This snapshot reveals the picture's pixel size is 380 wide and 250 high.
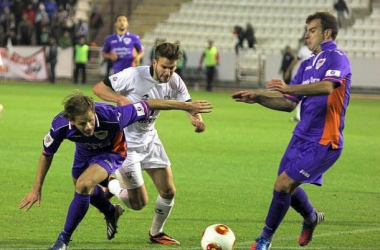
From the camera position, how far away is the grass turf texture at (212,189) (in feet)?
28.7

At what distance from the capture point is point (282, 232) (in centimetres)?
915

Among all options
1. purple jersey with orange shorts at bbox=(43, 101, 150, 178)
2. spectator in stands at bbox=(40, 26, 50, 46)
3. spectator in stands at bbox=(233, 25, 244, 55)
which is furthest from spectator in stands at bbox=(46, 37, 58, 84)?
purple jersey with orange shorts at bbox=(43, 101, 150, 178)

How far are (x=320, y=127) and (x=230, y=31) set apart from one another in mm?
33033

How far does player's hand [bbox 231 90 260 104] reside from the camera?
7568 mm

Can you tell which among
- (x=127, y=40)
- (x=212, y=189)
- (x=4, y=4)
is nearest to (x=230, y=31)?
(x=4, y=4)

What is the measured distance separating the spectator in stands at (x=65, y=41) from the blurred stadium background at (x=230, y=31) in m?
0.20

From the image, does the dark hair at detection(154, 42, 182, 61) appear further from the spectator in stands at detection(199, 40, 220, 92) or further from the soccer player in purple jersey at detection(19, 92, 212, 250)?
the spectator in stands at detection(199, 40, 220, 92)

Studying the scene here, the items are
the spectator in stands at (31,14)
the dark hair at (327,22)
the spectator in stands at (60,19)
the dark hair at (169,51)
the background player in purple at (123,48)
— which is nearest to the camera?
the dark hair at (327,22)

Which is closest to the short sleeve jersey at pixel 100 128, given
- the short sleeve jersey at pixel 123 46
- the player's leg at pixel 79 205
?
the player's leg at pixel 79 205

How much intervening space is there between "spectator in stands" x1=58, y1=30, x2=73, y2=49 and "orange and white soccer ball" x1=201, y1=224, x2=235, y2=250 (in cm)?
3158

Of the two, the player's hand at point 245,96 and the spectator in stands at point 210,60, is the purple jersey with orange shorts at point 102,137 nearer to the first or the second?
the player's hand at point 245,96

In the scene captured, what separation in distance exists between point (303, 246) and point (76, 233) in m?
2.17

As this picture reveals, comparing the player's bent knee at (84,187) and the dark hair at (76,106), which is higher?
the dark hair at (76,106)

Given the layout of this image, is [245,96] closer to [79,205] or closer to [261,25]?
[79,205]
